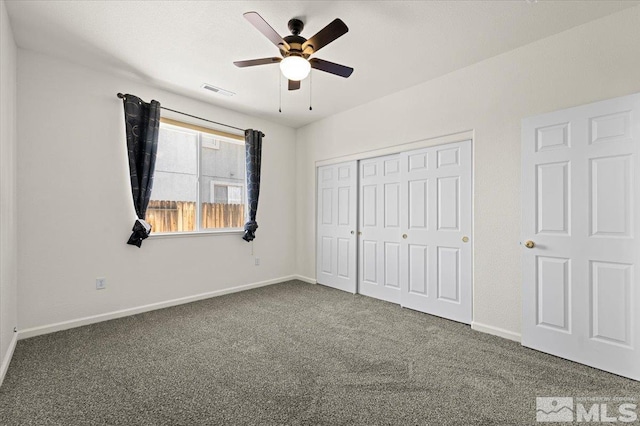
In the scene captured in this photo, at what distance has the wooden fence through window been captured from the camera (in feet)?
12.0

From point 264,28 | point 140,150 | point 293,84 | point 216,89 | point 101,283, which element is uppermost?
point 216,89

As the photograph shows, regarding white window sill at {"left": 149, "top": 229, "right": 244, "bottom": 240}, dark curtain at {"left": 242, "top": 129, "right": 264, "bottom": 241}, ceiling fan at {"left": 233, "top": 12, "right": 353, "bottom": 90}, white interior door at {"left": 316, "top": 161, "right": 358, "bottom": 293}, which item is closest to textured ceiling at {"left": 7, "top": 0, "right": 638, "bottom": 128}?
Result: ceiling fan at {"left": 233, "top": 12, "right": 353, "bottom": 90}

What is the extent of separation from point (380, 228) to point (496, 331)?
1795 mm

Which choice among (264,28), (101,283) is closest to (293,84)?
(264,28)

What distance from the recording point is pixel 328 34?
6.83 feet

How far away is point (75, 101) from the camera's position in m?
3.04

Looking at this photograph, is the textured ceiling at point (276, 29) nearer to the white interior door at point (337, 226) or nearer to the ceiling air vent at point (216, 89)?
the ceiling air vent at point (216, 89)

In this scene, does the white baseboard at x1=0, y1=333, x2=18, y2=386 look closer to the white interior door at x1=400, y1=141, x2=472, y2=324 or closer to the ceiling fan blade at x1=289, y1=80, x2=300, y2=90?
the ceiling fan blade at x1=289, y1=80, x2=300, y2=90

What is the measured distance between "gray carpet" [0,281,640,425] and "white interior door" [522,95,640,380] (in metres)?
0.23

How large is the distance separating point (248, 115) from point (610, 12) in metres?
4.18

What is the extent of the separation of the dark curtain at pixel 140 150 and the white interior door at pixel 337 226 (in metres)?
2.53

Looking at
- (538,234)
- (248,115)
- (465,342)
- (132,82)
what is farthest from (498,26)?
(132,82)

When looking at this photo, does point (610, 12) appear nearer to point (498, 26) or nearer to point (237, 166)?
point (498, 26)

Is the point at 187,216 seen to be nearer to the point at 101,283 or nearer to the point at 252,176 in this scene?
the point at 252,176
